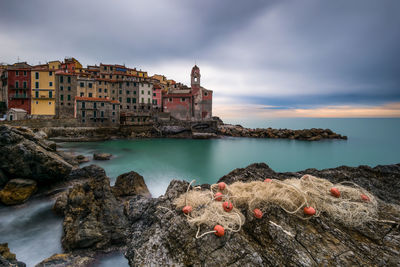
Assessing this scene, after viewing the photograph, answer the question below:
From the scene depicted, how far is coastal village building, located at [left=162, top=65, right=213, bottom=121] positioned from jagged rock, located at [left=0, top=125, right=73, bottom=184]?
40.6m

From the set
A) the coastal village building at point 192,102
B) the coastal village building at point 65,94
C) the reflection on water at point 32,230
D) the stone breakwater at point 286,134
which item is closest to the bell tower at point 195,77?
the coastal village building at point 192,102

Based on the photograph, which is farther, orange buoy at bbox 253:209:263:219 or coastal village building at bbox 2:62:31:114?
coastal village building at bbox 2:62:31:114

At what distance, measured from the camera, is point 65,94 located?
43375 mm

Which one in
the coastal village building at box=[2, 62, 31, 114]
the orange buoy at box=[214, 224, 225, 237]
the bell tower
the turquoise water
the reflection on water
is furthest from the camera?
the bell tower

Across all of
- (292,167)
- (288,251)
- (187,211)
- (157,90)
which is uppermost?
(157,90)

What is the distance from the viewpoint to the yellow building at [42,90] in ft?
136

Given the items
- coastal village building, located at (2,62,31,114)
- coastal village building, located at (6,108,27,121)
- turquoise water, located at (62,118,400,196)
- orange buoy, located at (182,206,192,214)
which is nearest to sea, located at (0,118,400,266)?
turquoise water, located at (62,118,400,196)

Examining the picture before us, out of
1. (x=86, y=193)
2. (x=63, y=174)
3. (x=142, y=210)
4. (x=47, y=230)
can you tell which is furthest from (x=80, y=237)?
(x=63, y=174)

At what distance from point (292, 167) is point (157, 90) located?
4094 cm

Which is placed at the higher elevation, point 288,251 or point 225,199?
point 225,199

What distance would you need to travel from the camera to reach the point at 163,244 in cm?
362

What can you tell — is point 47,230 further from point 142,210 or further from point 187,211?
point 187,211

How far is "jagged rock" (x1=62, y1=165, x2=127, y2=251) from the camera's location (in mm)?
7613

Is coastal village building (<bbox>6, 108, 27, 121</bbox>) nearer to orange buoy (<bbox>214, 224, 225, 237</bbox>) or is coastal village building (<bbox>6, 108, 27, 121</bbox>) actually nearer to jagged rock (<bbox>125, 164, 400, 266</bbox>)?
jagged rock (<bbox>125, 164, 400, 266</bbox>)
